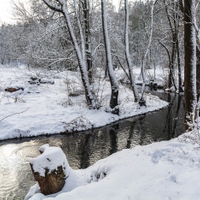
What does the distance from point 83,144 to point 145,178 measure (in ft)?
18.0

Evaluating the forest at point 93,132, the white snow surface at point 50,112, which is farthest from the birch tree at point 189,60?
the white snow surface at point 50,112

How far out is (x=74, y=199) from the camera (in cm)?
347

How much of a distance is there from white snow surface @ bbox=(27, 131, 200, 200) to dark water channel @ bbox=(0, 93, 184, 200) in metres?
1.84

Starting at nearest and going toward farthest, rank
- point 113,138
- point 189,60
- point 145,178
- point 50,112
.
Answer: point 145,178, point 189,60, point 113,138, point 50,112

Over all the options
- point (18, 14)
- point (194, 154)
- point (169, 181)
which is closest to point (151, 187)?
point (169, 181)

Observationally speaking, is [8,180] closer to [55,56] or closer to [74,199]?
[74,199]

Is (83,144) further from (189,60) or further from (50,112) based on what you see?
(189,60)

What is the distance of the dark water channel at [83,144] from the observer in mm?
6117

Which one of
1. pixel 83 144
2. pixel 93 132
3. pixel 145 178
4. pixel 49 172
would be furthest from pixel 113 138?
pixel 145 178

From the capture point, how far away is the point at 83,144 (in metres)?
9.02

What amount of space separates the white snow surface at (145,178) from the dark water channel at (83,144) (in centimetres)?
184

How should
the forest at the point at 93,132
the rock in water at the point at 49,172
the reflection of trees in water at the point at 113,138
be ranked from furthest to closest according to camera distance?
the reflection of trees in water at the point at 113,138, the rock in water at the point at 49,172, the forest at the point at 93,132

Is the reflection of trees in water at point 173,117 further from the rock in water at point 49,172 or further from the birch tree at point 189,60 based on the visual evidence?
the rock in water at point 49,172

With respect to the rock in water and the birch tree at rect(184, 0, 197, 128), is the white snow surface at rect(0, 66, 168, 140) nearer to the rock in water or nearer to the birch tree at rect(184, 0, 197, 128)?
the rock in water
